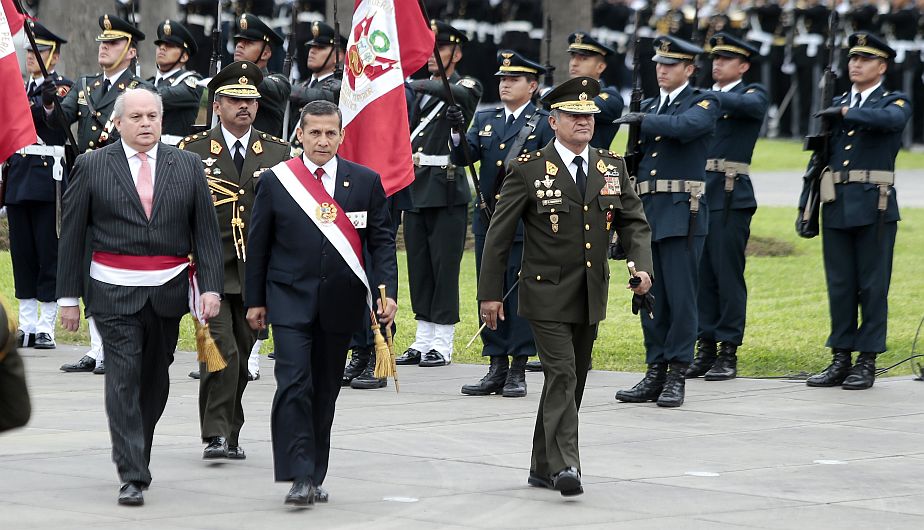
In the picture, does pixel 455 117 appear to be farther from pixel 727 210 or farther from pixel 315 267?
pixel 315 267

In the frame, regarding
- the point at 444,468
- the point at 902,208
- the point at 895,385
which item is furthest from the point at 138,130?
the point at 902,208

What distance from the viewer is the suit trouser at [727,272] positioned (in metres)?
12.8

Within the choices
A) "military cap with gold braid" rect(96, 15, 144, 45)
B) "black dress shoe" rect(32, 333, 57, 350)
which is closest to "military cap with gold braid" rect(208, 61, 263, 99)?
"military cap with gold braid" rect(96, 15, 144, 45)

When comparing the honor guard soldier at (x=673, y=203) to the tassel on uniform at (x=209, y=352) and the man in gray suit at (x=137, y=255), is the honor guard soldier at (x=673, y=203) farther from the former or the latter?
the man in gray suit at (x=137, y=255)

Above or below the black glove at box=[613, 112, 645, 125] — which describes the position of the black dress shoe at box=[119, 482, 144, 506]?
below

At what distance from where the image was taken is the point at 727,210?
12.8 meters

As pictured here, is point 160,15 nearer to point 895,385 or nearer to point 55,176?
point 55,176

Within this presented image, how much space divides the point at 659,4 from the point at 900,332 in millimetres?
20059

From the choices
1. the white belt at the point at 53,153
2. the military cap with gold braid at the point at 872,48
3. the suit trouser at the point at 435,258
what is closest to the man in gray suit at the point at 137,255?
the suit trouser at the point at 435,258

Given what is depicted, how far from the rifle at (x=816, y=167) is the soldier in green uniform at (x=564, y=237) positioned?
11.9ft

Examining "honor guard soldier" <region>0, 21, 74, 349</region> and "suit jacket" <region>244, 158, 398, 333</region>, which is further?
"honor guard soldier" <region>0, 21, 74, 349</region>

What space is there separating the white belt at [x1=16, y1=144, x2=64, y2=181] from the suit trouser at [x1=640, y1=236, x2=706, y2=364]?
5.13 m

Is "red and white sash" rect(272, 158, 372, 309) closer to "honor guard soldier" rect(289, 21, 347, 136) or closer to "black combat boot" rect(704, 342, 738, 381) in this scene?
"honor guard soldier" rect(289, 21, 347, 136)

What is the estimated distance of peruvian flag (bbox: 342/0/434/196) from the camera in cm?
1173
